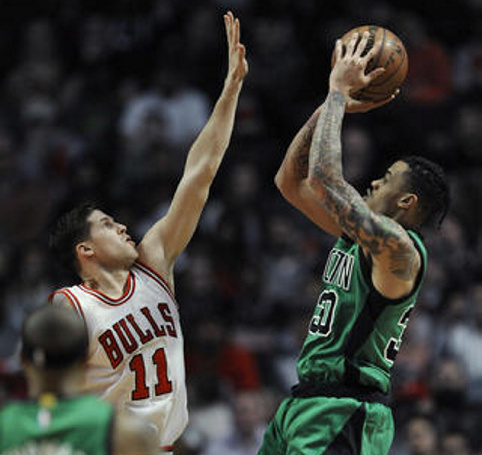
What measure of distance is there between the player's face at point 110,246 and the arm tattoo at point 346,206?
111cm

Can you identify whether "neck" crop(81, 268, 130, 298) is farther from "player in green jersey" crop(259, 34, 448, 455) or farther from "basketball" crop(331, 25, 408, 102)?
"basketball" crop(331, 25, 408, 102)

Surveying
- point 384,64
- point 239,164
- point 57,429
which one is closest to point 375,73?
point 384,64

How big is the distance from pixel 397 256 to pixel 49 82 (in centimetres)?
779

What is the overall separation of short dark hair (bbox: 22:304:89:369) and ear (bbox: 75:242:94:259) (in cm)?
205

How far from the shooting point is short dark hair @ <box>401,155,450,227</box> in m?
5.11

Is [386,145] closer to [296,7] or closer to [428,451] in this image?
[296,7]

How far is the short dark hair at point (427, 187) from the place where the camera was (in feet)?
16.8


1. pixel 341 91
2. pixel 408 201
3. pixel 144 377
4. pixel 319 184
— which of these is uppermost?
pixel 341 91

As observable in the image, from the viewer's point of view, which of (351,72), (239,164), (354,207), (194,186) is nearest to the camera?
(354,207)

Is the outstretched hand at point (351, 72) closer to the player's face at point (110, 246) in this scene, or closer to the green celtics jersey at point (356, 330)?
the green celtics jersey at point (356, 330)

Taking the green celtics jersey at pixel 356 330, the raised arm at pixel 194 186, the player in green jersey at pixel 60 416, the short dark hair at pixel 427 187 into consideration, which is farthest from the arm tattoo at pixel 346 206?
the player in green jersey at pixel 60 416

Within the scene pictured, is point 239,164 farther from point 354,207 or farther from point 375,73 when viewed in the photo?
point 354,207

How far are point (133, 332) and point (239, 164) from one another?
5110 mm

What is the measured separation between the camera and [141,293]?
17.9 feet
